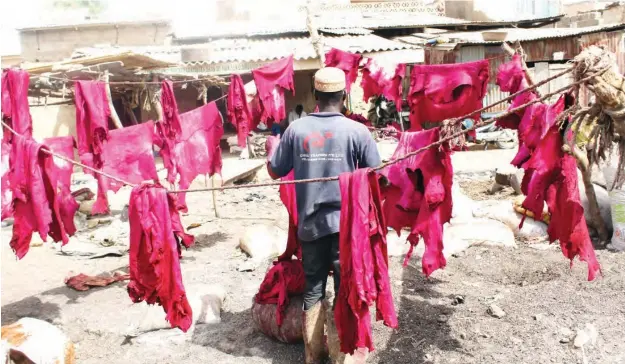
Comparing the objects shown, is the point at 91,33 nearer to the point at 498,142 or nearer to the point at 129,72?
the point at 129,72

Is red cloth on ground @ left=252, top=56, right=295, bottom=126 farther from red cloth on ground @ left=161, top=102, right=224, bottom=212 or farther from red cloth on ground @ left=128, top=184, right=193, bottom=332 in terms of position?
red cloth on ground @ left=128, top=184, right=193, bottom=332

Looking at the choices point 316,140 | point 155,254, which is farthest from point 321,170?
point 155,254

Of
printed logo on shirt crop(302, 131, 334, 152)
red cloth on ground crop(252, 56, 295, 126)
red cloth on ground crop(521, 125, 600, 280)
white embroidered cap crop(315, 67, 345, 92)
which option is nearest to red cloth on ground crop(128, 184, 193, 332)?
printed logo on shirt crop(302, 131, 334, 152)

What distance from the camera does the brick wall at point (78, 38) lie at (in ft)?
68.5

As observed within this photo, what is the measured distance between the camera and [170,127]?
656 cm

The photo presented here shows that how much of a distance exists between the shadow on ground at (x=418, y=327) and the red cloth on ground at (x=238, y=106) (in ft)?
9.78

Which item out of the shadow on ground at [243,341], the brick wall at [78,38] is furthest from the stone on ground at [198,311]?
the brick wall at [78,38]

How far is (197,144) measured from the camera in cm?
673

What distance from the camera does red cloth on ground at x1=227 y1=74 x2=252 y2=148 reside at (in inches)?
270

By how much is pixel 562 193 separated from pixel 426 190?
862mm

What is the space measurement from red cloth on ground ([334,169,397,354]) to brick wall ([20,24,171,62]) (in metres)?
19.4

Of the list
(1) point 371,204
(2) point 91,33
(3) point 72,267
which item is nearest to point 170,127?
(3) point 72,267

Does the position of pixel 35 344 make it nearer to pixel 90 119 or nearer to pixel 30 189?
pixel 30 189

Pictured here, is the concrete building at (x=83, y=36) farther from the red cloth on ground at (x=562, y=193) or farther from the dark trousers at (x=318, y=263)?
the red cloth on ground at (x=562, y=193)
